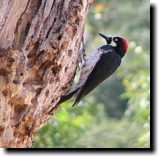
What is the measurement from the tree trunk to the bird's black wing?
44cm

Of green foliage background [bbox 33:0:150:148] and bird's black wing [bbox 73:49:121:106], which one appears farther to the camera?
green foliage background [bbox 33:0:150:148]

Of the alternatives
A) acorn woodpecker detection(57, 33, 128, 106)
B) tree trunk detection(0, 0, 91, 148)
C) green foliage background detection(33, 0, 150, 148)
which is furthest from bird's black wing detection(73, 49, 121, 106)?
green foliage background detection(33, 0, 150, 148)

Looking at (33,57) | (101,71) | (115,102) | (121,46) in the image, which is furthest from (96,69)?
(115,102)

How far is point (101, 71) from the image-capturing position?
9.91 feet

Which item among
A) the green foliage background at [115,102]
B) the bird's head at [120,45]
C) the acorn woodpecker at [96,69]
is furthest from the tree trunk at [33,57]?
the green foliage background at [115,102]

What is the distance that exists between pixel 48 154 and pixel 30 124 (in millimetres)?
195

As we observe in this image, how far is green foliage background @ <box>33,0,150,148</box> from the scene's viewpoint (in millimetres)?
4805

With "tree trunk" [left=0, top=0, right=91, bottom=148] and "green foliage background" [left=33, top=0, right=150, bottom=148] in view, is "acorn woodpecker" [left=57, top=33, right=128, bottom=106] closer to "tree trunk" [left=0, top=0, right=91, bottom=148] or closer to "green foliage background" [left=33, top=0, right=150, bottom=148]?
"tree trunk" [left=0, top=0, right=91, bottom=148]

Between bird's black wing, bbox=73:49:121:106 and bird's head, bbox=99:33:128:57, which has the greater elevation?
bird's head, bbox=99:33:128:57

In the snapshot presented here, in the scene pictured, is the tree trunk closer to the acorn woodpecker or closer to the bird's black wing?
the acorn woodpecker

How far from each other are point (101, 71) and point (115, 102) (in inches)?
221

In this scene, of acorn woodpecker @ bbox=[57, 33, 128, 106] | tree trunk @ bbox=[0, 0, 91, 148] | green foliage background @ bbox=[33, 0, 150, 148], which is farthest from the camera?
→ green foliage background @ bbox=[33, 0, 150, 148]

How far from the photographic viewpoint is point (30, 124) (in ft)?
7.87

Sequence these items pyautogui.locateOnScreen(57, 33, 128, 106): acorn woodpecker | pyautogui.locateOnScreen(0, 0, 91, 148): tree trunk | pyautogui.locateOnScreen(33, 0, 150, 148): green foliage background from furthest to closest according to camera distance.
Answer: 1. pyautogui.locateOnScreen(33, 0, 150, 148): green foliage background
2. pyautogui.locateOnScreen(57, 33, 128, 106): acorn woodpecker
3. pyautogui.locateOnScreen(0, 0, 91, 148): tree trunk
